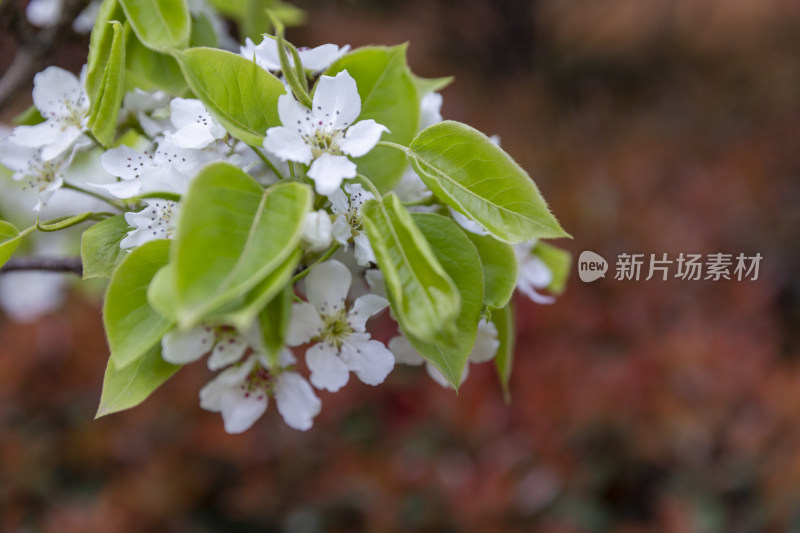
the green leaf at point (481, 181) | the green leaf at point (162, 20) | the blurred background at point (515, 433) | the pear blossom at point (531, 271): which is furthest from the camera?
the blurred background at point (515, 433)

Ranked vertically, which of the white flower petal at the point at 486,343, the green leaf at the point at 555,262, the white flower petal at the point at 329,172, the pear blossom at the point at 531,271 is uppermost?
the green leaf at the point at 555,262

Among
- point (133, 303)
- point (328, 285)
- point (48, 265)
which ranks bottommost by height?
point (48, 265)

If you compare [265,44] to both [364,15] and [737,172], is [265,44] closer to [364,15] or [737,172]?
[737,172]

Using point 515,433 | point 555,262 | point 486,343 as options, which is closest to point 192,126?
point 486,343

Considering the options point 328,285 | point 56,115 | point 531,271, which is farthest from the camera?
point 531,271

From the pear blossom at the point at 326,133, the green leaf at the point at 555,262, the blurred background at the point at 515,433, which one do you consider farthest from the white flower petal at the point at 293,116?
the blurred background at the point at 515,433

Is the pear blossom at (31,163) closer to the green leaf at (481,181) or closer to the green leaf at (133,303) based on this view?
the green leaf at (133,303)

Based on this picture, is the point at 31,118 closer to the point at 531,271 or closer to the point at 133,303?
the point at 133,303
